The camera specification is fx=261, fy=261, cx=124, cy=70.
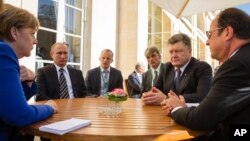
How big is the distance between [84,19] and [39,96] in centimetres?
385

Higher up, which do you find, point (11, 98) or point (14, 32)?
point (14, 32)

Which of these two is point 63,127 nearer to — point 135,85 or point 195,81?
point 195,81

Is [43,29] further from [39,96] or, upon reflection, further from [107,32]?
[39,96]

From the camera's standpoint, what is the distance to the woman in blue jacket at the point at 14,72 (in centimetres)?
122

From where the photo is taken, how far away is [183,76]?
8.29 feet

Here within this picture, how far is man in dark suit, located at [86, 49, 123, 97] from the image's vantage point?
14.1 ft

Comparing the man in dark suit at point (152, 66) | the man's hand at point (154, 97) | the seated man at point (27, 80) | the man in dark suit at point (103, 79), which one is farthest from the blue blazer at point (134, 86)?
the seated man at point (27, 80)

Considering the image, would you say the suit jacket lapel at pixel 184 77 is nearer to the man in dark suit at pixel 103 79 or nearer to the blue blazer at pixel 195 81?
the blue blazer at pixel 195 81

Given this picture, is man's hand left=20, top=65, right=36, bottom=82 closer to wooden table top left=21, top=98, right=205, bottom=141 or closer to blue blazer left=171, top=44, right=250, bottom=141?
wooden table top left=21, top=98, right=205, bottom=141

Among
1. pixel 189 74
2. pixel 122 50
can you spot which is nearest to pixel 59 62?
pixel 189 74

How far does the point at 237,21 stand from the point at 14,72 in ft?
3.89

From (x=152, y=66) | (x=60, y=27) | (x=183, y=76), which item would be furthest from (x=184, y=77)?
(x=60, y=27)

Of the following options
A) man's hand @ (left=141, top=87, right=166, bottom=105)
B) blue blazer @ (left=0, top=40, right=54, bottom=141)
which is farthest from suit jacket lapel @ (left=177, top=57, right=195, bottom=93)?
blue blazer @ (left=0, top=40, right=54, bottom=141)

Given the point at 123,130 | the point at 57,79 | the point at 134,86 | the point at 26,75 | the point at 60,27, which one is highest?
the point at 60,27
